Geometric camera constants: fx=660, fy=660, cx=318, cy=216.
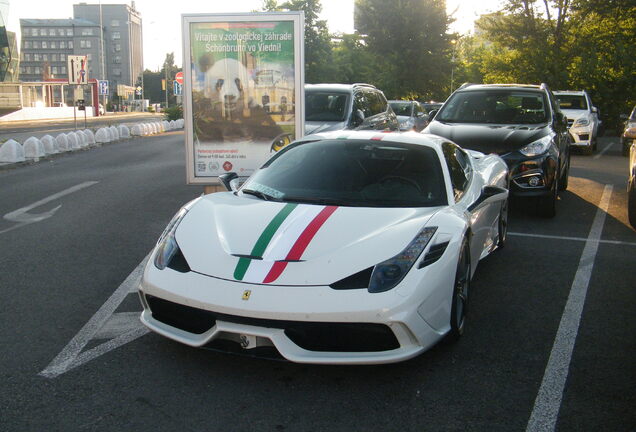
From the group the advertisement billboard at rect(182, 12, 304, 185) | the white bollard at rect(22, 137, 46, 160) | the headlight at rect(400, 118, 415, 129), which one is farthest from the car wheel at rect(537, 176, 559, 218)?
the white bollard at rect(22, 137, 46, 160)

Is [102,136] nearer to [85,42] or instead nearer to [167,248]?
[167,248]

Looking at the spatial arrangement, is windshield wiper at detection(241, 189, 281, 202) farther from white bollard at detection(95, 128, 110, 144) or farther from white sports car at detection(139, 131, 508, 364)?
white bollard at detection(95, 128, 110, 144)

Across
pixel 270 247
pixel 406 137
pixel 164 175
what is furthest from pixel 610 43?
pixel 270 247

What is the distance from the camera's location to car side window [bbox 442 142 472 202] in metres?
5.01

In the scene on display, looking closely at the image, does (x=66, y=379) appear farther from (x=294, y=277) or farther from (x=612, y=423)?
(x=612, y=423)

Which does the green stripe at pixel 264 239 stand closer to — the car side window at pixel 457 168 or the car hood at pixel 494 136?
the car side window at pixel 457 168

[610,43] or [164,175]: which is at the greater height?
[610,43]

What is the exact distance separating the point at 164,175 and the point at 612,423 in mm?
11573

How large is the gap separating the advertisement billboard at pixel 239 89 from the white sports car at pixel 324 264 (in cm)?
383

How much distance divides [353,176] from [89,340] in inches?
84.8

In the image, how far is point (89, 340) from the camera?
14.0 ft

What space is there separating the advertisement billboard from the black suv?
2339 millimetres

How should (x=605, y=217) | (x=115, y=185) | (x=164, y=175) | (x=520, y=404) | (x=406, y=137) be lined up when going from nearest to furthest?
(x=520, y=404) → (x=406, y=137) → (x=605, y=217) → (x=115, y=185) → (x=164, y=175)

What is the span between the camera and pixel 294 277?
11.7 ft
